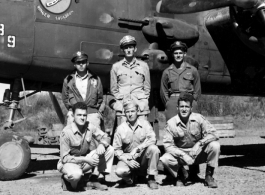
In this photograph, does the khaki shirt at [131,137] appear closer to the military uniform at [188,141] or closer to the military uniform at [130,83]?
the military uniform at [188,141]

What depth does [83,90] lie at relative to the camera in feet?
18.1

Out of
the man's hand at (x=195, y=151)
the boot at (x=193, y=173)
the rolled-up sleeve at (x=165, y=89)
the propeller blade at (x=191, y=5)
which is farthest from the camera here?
the propeller blade at (x=191, y=5)

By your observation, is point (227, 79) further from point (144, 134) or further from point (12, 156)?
point (12, 156)

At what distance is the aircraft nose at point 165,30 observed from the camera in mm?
6715

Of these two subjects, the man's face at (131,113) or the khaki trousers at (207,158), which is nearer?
the khaki trousers at (207,158)

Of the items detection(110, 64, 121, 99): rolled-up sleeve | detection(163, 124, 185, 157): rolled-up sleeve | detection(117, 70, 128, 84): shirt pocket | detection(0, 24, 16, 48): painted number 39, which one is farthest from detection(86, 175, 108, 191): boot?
detection(0, 24, 16, 48): painted number 39

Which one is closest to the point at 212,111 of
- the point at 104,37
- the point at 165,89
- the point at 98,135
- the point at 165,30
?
the point at 165,30

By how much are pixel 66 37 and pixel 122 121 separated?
1689 millimetres

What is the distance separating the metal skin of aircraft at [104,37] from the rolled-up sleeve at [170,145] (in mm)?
1609

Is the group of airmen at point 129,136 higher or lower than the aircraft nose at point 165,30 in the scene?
lower

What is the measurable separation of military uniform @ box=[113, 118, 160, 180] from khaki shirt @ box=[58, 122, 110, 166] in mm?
205

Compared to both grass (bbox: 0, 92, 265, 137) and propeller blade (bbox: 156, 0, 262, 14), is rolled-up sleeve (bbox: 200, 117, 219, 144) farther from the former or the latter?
grass (bbox: 0, 92, 265, 137)

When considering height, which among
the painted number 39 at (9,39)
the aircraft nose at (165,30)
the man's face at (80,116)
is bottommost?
the man's face at (80,116)

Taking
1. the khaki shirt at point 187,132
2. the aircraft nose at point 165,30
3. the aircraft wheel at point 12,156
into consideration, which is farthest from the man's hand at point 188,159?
the aircraft nose at point 165,30
